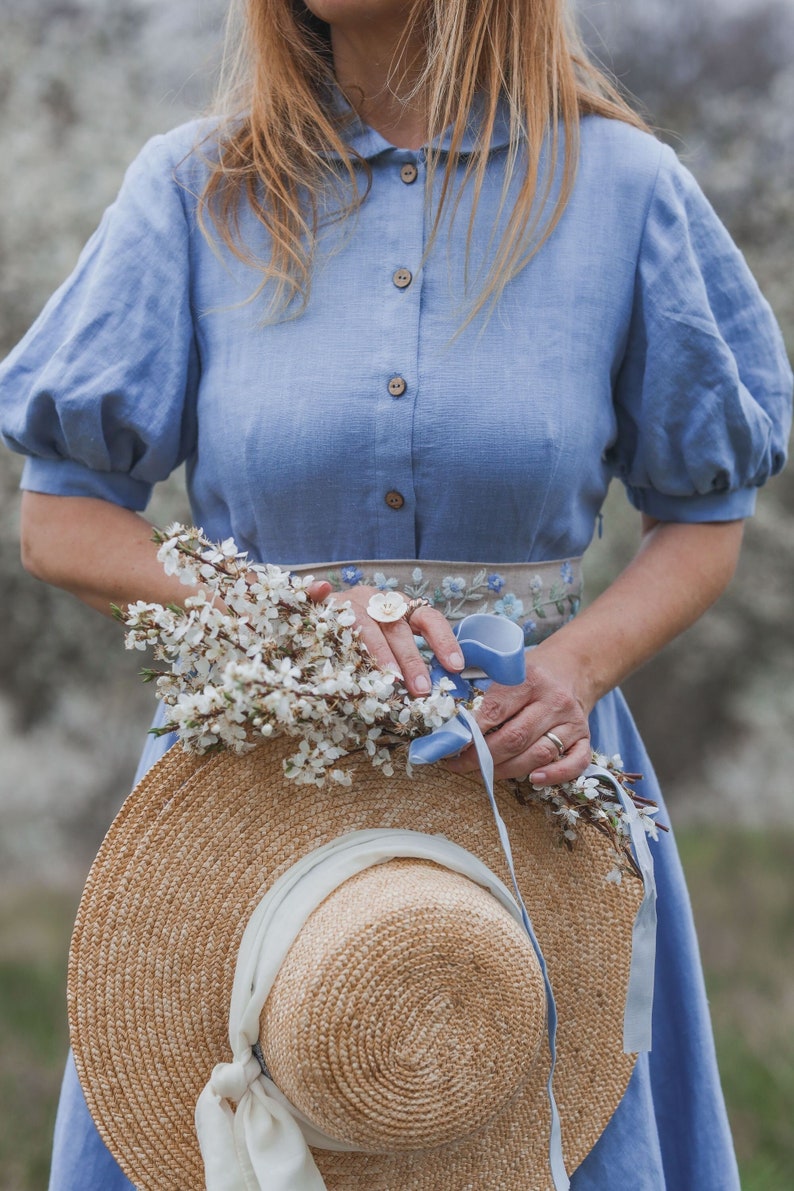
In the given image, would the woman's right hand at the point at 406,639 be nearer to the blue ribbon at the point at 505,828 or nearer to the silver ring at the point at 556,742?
the blue ribbon at the point at 505,828

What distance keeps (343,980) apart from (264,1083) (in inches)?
6.1

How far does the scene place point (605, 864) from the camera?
1425 mm

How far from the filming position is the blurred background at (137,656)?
161 inches

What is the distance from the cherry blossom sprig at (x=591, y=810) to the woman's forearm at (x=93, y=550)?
493mm

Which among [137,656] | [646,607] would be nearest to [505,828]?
[646,607]

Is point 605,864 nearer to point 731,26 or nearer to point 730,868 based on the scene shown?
point 730,868

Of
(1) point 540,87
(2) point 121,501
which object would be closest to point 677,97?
(1) point 540,87

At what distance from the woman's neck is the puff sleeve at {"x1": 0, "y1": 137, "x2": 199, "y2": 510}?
27 cm

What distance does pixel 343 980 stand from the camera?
47.0 inches

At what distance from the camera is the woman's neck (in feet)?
5.35

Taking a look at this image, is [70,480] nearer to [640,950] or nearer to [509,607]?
[509,607]

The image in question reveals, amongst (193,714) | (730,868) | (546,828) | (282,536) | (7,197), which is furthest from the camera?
(730,868)

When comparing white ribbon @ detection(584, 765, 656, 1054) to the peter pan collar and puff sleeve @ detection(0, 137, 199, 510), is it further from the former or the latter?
the peter pan collar

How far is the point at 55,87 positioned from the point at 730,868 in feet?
11.6
